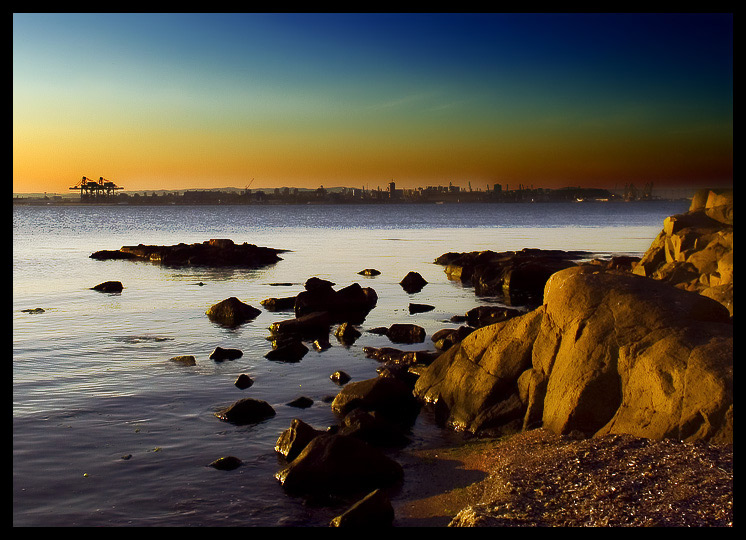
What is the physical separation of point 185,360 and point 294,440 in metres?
10.0

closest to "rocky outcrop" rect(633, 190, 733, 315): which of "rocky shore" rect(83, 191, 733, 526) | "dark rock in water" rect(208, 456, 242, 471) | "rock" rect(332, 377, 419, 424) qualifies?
"rocky shore" rect(83, 191, 733, 526)

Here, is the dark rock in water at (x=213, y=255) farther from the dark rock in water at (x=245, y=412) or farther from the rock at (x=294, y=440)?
the rock at (x=294, y=440)

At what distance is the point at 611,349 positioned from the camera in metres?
14.2

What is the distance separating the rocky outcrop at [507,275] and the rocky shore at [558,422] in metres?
20.1

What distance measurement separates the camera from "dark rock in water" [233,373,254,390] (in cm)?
2006

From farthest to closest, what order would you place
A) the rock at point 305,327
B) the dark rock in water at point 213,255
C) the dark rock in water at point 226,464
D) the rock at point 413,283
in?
1. the dark rock in water at point 213,255
2. the rock at point 413,283
3. the rock at point 305,327
4. the dark rock in water at point 226,464

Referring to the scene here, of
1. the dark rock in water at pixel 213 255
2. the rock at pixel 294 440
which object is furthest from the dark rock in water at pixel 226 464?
the dark rock in water at pixel 213 255

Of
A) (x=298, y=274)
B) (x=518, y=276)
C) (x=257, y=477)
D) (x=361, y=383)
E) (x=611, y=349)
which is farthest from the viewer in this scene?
(x=298, y=274)

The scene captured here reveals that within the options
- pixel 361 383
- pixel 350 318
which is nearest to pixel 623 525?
pixel 361 383

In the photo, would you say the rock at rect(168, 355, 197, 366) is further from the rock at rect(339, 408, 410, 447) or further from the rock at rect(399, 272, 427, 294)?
the rock at rect(399, 272, 427, 294)

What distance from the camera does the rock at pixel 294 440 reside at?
46.5 feet
